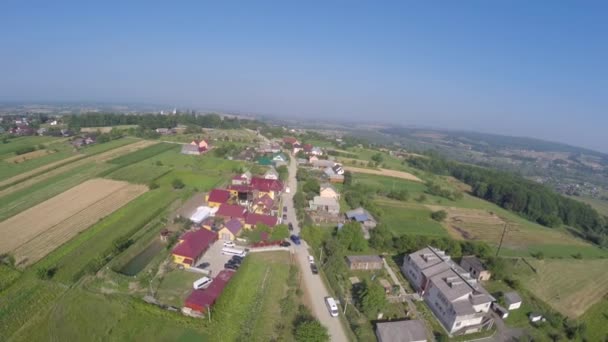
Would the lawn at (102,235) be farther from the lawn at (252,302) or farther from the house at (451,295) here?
the house at (451,295)

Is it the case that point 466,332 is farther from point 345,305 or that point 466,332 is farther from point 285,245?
point 285,245

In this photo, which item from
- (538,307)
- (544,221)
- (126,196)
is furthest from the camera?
(544,221)

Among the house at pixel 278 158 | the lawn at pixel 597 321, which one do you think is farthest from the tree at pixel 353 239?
the house at pixel 278 158

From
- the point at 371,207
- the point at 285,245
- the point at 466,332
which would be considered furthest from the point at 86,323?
the point at 371,207

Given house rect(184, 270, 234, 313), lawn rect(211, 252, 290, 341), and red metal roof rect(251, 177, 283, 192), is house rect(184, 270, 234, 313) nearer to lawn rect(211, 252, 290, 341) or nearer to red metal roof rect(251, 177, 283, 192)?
lawn rect(211, 252, 290, 341)

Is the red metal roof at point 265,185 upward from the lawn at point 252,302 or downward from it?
upward

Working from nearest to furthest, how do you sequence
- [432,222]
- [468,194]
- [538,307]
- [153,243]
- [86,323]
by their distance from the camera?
1. [86,323]
2. [538,307]
3. [153,243]
4. [432,222]
5. [468,194]

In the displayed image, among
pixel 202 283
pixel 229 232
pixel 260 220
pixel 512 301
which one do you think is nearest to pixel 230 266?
pixel 202 283

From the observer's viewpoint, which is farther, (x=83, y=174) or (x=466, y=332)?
(x=83, y=174)
